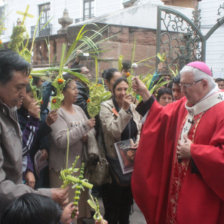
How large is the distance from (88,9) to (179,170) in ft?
51.3

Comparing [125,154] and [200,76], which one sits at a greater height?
[200,76]

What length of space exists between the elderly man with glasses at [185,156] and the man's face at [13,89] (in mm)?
1398

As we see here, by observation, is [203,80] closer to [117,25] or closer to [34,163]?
[34,163]

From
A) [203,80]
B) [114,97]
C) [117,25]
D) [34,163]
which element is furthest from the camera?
[117,25]

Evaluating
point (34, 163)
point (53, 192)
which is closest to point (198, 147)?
point (53, 192)

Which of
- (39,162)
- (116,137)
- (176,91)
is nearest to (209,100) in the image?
(116,137)

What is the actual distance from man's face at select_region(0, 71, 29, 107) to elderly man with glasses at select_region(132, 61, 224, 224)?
140 centimetres

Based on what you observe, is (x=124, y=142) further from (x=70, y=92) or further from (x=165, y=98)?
(x=165, y=98)

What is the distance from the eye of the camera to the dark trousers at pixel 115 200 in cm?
378

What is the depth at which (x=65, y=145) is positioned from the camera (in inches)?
133

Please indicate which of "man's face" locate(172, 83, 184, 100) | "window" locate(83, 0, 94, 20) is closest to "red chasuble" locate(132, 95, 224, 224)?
"man's face" locate(172, 83, 184, 100)

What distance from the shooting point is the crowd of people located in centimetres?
202

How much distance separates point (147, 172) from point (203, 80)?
0.98 meters

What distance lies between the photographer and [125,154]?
363 cm
